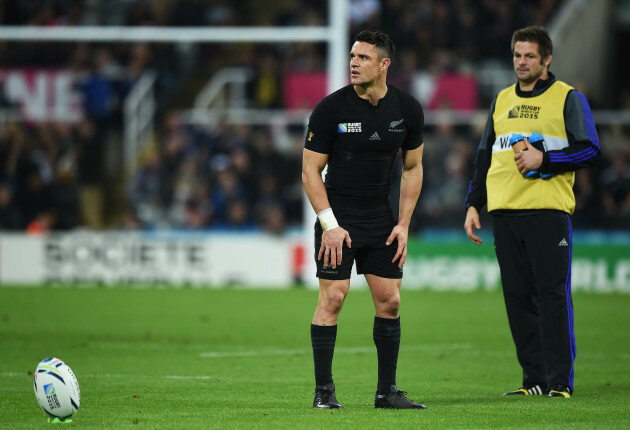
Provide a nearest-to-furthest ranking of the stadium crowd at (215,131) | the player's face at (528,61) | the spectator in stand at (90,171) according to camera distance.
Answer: the player's face at (528,61) → the stadium crowd at (215,131) → the spectator in stand at (90,171)

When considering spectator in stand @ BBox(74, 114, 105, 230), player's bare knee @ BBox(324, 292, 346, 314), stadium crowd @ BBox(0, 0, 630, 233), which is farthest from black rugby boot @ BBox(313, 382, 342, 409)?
spectator in stand @ BBox(74, 114, 105, 230)

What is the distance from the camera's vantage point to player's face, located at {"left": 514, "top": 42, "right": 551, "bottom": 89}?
7.62 meters

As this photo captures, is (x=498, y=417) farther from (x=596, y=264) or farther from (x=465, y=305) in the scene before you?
(x=596, y=264)

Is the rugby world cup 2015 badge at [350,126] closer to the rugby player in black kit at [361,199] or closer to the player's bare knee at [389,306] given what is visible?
the rugby player in black kit at [361,199]

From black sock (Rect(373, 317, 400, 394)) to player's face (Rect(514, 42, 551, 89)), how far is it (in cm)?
202

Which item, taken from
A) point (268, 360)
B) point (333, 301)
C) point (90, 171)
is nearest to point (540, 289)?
point (333, 301)

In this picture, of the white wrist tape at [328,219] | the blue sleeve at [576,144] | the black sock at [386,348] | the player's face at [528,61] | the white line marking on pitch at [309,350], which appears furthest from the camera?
the white line marking on pitch at [309,350]

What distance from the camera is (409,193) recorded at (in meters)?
7.02

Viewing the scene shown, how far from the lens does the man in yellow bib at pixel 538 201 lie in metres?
7.54

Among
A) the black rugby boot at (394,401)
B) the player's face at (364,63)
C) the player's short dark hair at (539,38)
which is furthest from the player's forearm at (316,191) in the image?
the player's short dark hair at (539,38)

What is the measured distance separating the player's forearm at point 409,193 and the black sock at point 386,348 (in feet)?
2.10

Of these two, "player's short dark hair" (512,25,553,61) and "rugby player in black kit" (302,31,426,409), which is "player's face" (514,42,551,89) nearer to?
"player's short dark hair" (512,25,553,61)

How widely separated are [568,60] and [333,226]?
711 inches

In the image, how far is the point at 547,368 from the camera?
754cm
